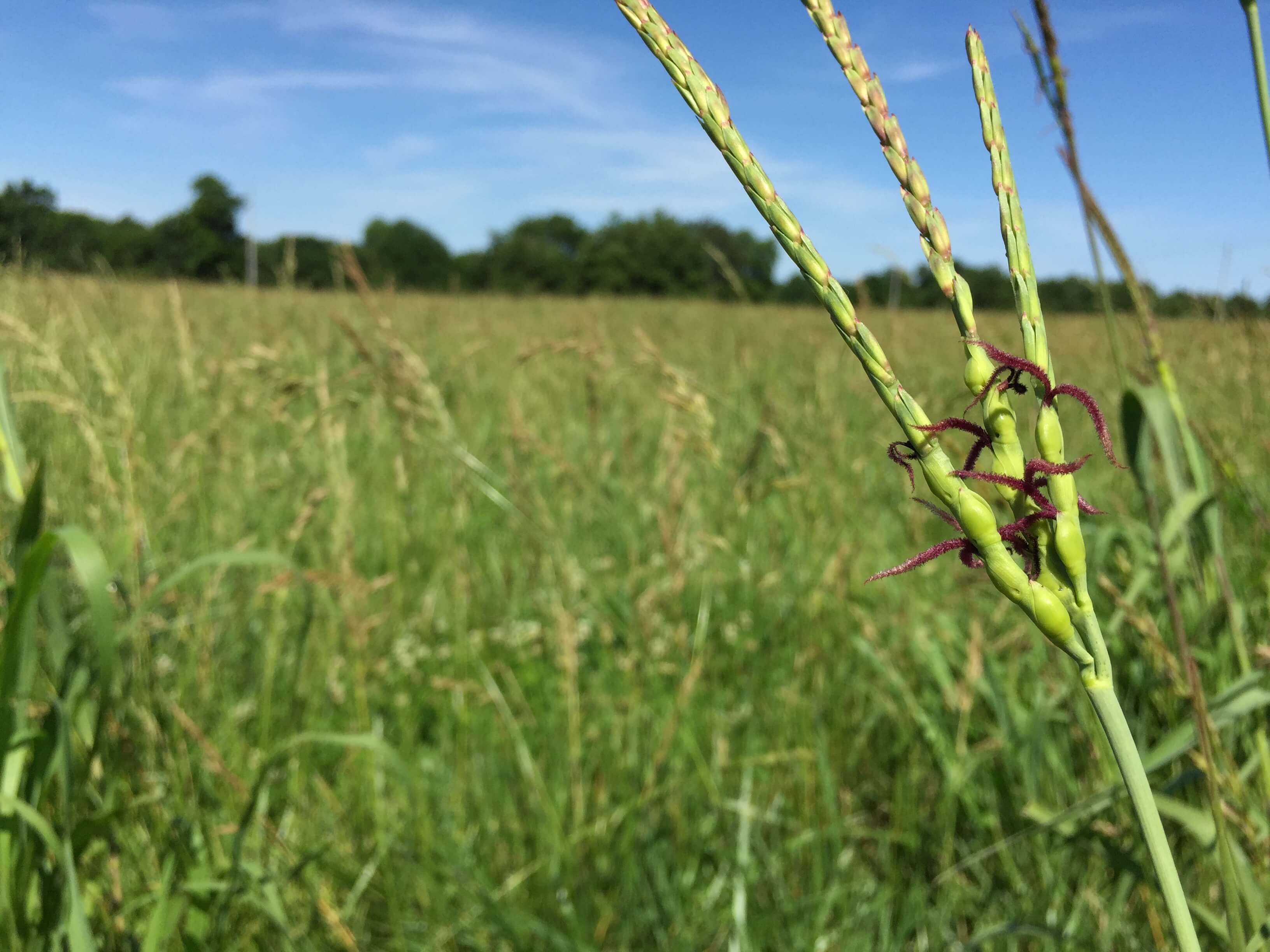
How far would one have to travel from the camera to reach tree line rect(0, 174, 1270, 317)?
2.55 metres

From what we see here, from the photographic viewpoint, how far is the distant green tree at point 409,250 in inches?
1875

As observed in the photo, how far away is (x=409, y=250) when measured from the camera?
59.4 meters

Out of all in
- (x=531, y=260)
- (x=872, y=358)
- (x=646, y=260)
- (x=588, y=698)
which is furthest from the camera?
(x=531, y=260)

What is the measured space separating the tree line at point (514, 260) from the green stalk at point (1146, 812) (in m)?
0.23

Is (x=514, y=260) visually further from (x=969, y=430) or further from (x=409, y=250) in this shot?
(x=969, y=430)

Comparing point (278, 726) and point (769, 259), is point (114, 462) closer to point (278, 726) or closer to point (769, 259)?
point (278, 726)

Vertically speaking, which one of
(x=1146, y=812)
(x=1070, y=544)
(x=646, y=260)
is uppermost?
(x=646, y=260)

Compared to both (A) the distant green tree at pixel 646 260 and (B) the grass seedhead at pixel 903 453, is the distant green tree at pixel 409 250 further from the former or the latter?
(B) the grass seedhead at pixel 903 453

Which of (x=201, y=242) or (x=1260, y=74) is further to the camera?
(x=201, y=242)

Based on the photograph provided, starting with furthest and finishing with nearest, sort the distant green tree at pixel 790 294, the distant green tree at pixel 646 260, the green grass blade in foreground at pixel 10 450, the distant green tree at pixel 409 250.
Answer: the distant green tree at pixel 409 250
the distant green tree at pixel 646 260
the distant green tree at pixel 790 294
the green grass blade in foreground at pixel 10 450

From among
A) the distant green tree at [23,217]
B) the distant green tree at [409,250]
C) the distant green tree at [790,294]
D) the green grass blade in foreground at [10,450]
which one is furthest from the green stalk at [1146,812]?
the distant green tree at [409,250]

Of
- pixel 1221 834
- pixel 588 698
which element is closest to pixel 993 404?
pixel 1221 834

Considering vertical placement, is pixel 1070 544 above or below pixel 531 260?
below

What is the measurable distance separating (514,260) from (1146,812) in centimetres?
5758
